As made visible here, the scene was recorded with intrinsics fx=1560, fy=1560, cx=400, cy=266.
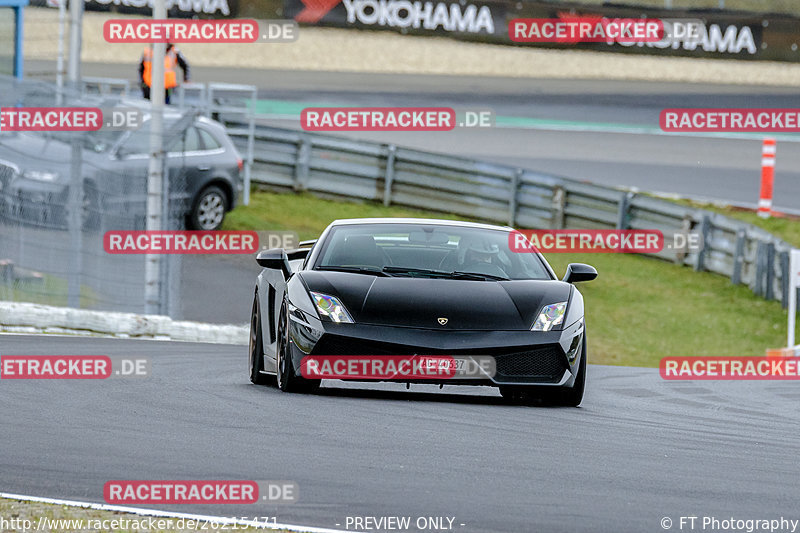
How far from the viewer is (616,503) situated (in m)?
6.43

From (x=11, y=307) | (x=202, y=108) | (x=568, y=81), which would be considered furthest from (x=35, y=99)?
(x=568, y=81)

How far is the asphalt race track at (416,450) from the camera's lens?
6.32m

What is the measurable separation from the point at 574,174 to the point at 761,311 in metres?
6.93

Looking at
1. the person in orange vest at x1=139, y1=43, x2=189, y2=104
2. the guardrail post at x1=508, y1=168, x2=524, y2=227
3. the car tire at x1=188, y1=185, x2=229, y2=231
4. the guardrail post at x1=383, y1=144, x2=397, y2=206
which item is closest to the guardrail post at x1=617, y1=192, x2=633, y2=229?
the guardrail post at x1=508, y1=168, x2=524, y2=227

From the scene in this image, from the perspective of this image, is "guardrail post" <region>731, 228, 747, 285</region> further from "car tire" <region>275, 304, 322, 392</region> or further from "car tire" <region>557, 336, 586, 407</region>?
"car tire" <region>275, 304, 322, 392</region>

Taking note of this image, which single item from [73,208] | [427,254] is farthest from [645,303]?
[427,254]

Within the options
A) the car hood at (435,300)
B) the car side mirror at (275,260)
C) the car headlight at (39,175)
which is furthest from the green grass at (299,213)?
the car hood at (435,300)

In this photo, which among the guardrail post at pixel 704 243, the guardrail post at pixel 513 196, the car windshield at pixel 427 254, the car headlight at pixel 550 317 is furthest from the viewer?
the guardrail post at pixel 513 196

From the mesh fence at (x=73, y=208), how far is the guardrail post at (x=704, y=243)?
1068 centimetres

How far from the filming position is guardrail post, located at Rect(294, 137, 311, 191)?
2722 centimetres

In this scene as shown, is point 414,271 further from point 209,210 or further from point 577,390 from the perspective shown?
point 209,210

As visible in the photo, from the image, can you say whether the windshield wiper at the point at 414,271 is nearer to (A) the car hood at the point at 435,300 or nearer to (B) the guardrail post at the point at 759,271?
(A) the car hood at the point at 435,300

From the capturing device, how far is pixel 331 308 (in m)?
9.00

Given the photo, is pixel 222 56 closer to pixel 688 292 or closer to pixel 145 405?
pixel 688 292
